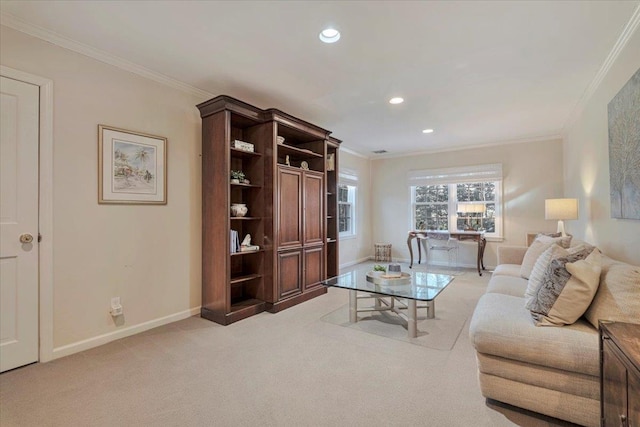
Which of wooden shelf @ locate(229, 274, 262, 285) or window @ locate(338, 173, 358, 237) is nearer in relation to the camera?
wooden shelf @ locate(229, 274, 262, 285)

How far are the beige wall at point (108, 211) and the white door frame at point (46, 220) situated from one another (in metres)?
0.04

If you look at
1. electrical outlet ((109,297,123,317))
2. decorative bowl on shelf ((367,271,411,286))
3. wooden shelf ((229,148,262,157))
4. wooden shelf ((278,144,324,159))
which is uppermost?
wooden shelf ((278,144,324,159))

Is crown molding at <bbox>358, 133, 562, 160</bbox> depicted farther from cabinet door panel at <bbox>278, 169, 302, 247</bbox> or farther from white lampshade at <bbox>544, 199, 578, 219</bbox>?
cabinet door panel at <bbox>278, 169, 302, 247</bbox>

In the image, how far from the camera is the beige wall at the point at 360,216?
6.21 metres

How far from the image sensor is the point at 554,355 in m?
1.54

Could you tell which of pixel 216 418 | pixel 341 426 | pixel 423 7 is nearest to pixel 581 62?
pixel 423 7

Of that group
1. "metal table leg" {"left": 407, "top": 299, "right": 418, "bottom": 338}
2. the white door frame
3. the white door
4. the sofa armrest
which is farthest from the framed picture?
the sofa armrest

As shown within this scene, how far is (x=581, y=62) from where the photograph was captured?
2.73 metres

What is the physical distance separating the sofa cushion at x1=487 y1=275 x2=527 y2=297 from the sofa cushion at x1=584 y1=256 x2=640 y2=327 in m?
0.81

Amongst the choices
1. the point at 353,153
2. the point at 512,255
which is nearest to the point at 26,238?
the point at 512,255

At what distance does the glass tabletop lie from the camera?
8.74 feet

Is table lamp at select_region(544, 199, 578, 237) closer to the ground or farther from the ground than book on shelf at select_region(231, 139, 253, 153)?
closer to the ground

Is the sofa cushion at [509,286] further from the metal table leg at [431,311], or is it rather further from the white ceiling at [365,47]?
the white ceiling at [365,47]

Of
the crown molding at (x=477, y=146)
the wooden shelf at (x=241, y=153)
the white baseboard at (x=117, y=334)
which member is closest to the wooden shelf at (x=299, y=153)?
the wooden shelf at (x=241, y=153)
